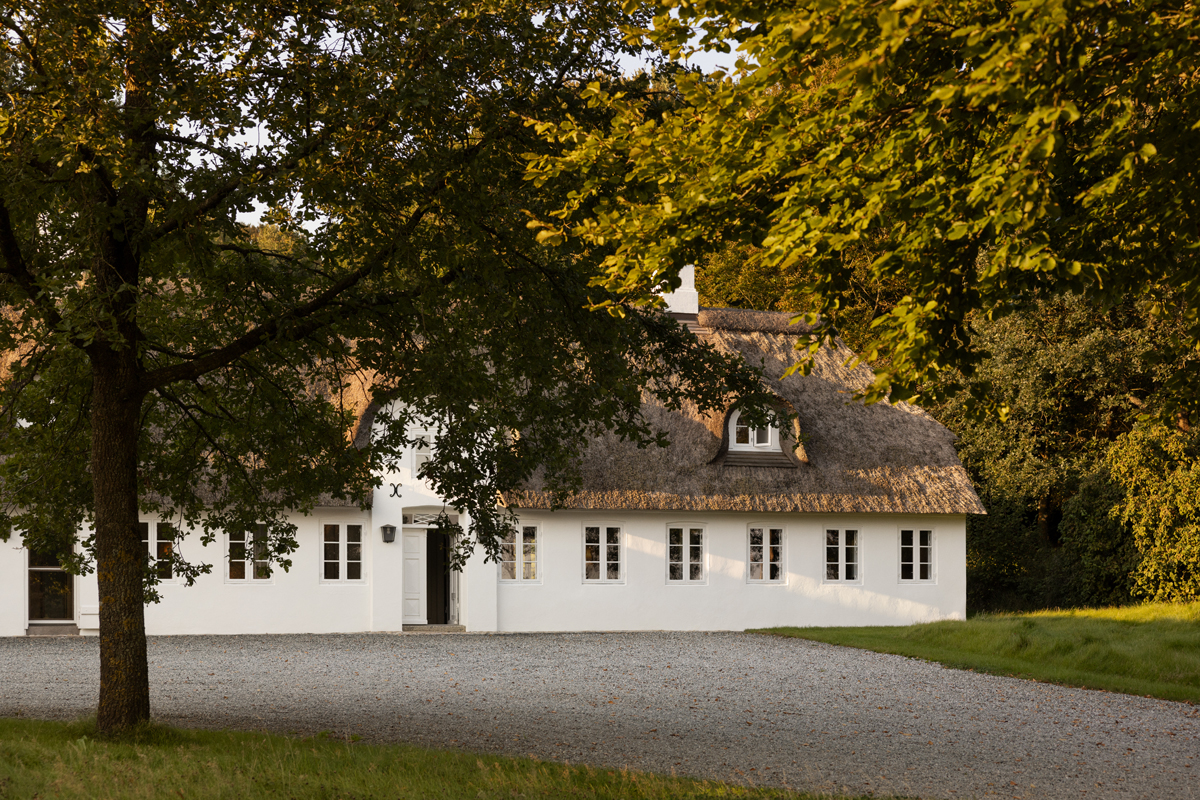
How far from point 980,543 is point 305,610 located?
647 inches

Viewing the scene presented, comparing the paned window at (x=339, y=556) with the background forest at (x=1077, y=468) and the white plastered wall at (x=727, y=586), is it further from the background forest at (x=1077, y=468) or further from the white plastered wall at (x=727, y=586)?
the background forest at (x=1077, y=468)

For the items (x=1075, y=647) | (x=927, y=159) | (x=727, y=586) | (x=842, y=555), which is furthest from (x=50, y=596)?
(x=927, y=159)

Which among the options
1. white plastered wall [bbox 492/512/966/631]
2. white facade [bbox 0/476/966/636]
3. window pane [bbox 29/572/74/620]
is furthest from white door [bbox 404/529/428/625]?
window pane [bbox 29/572/74/620]

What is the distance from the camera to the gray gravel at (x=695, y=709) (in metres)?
8.48

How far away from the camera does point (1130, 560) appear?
965 inches

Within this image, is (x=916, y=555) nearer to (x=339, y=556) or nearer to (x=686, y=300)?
(x=686, y=300)

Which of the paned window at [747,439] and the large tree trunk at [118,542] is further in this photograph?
the paned window at [747,439]

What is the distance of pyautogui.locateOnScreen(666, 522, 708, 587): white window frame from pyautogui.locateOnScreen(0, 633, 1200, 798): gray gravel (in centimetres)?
368

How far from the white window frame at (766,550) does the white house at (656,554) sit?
0.14ft

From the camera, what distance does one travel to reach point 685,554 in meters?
21.9

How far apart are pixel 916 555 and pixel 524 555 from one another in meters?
8.49

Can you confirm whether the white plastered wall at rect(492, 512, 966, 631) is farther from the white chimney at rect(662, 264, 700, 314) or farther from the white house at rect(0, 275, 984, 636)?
the white chimney at rect(662, 264, 700, 314)

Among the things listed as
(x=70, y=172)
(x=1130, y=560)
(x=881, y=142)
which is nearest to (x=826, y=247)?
(x=881, y=142)

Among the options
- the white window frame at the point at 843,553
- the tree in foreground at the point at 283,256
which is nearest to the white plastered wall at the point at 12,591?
the tree in foreground at the point at 283,256
